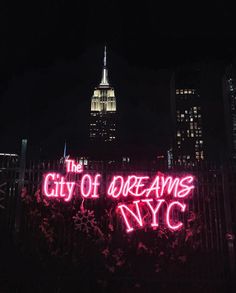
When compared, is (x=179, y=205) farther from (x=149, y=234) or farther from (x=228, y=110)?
(x=228, y=110)

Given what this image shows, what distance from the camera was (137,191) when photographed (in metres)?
8.46

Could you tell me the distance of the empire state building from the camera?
538 feet

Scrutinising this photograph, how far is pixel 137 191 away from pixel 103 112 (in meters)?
170

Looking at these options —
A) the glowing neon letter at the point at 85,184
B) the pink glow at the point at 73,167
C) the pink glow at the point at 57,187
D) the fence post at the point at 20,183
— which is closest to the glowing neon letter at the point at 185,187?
the glowing neon letter at the point at 85,184

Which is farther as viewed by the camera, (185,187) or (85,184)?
(85,184)

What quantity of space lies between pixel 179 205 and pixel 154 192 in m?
0.80

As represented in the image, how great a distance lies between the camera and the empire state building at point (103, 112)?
538 feet

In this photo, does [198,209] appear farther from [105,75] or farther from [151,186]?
[105,75]

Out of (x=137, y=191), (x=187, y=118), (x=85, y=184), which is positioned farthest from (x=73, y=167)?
(x=187, y=118)

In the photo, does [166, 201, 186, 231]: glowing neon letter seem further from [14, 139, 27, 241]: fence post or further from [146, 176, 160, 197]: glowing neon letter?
[14, 139, 27, 241]: fence post

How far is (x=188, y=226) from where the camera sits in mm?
8406

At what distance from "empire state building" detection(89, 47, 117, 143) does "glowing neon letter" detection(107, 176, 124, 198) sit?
150 meters

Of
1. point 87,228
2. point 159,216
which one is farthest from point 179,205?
point 87,228

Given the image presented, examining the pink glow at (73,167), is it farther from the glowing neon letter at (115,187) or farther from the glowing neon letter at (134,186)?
the glowing neon letter at (134,186)
